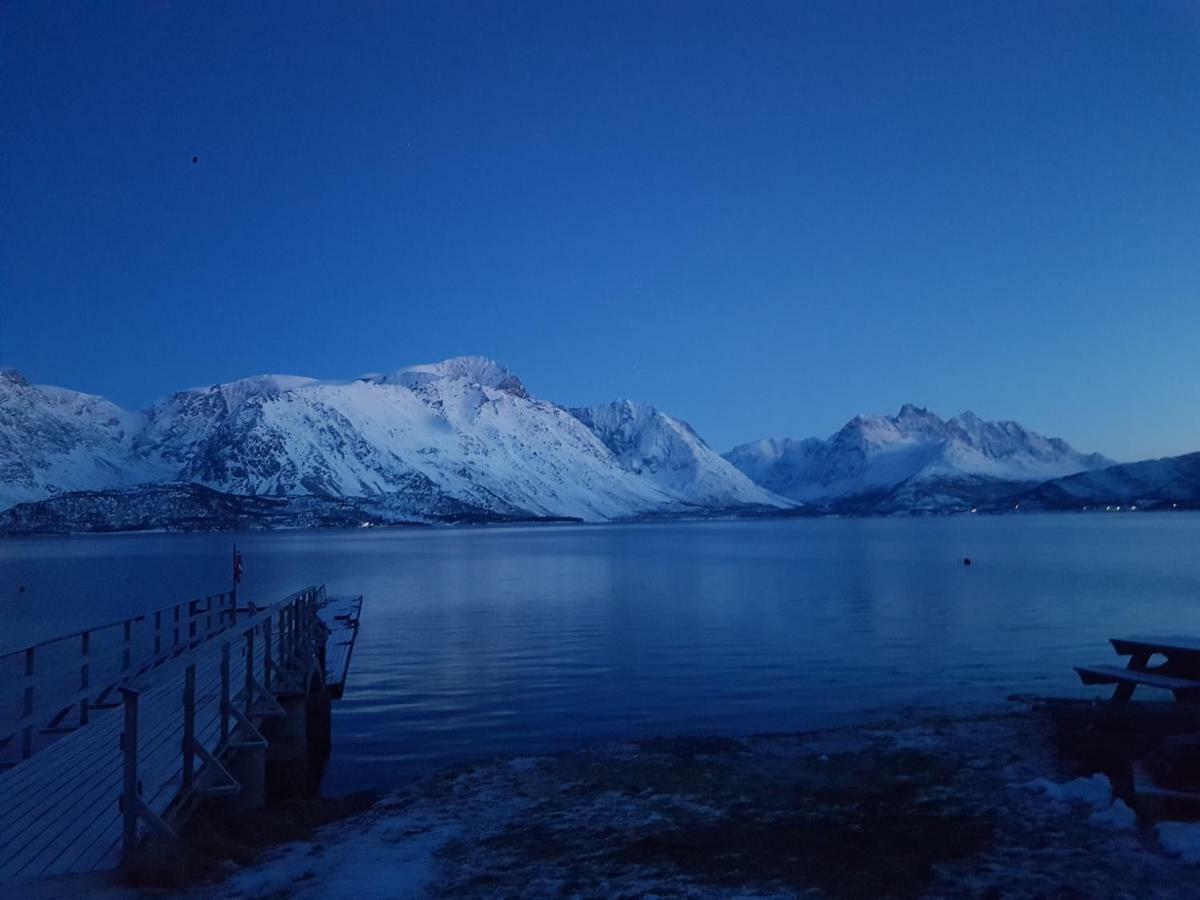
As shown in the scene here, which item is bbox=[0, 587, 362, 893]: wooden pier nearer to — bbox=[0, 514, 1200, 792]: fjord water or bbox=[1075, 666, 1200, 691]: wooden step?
bbox=[0, 514, 1200, 792]: fjord water

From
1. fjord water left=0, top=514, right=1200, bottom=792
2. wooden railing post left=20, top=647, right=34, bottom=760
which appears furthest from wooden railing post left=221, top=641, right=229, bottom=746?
Result: fjord water left=0, top=514, right=1200, bottom=792

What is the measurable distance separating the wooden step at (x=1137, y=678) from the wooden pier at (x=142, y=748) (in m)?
15.0

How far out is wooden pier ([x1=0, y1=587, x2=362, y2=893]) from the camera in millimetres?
10242

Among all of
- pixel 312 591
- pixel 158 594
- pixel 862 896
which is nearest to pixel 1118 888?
pixel 862 896

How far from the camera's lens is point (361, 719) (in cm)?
2353

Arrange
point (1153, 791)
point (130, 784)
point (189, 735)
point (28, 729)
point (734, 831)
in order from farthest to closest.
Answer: point (28, 729) → point (734, 831) → point (1153, 791) → point (189, 735) → point (130, 784)

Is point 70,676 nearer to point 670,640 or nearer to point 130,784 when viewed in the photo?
point 670,640

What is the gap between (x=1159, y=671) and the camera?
20.1 m

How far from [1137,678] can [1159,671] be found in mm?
2000

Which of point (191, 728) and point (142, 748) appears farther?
point (142, 748)

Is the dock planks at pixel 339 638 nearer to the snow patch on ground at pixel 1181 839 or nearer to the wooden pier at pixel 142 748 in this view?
the wooden pier at pixel 142 748

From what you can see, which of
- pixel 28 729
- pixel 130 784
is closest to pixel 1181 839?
pixel 130 784

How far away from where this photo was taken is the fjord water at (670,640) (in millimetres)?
22266

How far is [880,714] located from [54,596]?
59.7 meters
